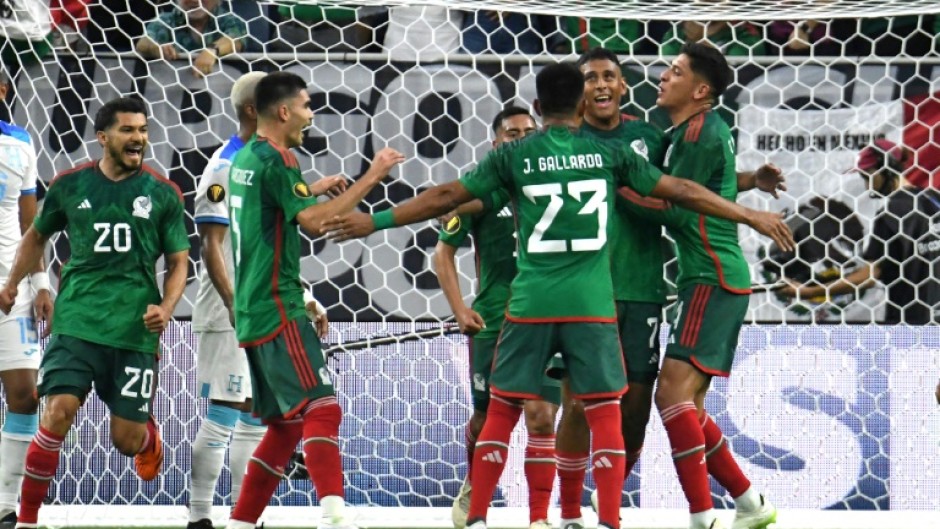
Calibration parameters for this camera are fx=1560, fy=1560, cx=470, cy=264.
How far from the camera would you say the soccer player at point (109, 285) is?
19.2 ft

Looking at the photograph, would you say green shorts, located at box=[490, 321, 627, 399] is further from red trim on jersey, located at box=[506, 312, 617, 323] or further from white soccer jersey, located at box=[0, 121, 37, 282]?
white soccer jersey, located at box=[0, 121, 37, 282]

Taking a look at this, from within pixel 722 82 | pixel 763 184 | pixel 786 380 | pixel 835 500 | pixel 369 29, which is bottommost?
pixel 835 500

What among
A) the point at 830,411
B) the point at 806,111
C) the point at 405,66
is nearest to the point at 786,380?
the point at 830,411

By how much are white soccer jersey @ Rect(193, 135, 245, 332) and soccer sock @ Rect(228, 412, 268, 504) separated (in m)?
0.41

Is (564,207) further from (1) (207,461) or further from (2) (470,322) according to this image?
(1) (207,461)

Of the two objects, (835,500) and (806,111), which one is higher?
(806,111)

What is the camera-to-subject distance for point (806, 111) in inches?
288

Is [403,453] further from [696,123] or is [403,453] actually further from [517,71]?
[696,123]

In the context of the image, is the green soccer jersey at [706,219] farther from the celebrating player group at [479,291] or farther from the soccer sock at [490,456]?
the soccer sock at [490,456]

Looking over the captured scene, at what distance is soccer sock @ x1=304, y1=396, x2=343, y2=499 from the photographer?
209 inches

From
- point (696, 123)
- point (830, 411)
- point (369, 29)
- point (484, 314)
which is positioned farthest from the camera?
point (369, 29)

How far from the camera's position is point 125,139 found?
6.00 meters

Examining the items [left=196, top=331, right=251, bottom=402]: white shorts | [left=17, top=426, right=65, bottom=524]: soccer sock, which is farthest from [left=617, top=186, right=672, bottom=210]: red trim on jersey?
[left=17, top=426, right=65, bottom=524]: soccer sock

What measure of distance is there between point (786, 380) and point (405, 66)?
231 cm
